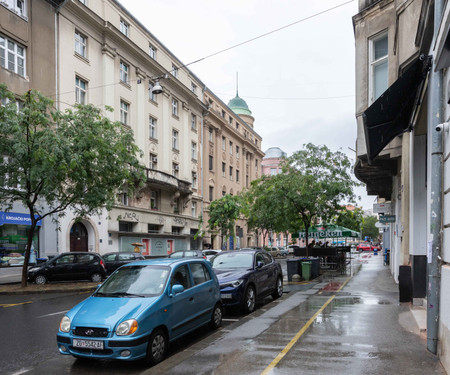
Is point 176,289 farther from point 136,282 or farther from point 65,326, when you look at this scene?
point 65,326

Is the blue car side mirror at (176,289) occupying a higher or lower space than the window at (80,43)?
lower

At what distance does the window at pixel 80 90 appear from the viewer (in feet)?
97.6

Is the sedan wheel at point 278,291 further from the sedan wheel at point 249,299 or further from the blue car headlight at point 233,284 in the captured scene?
the blue car headlight at point 233,284

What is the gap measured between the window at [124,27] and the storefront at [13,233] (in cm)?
1706

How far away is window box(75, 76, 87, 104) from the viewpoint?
29.8m

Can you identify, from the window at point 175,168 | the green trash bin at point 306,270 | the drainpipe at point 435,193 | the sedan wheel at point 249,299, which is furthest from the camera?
the window at point 175,168

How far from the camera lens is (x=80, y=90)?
3023 centimetres

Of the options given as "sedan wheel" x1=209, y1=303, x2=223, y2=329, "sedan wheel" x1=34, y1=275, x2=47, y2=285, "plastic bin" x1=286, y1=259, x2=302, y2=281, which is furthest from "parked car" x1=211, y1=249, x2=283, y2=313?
"sedan wheel" x1=34, y1=275, x2=47, y2=285

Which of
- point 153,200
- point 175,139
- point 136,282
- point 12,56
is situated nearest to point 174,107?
point 175,139

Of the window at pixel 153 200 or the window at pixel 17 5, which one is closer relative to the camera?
the window at pixel 17 5

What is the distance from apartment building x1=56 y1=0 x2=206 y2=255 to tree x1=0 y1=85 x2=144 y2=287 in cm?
629

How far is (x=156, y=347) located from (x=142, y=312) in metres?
0.63

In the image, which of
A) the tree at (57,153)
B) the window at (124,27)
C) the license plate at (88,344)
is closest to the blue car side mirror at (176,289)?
the license plate at (88,344)

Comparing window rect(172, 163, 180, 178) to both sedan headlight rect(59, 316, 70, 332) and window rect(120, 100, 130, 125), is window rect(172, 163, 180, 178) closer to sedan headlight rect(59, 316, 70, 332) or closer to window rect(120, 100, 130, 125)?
window rect(120, 100, 130, 125)
